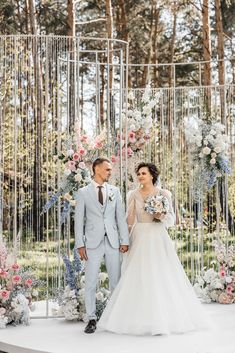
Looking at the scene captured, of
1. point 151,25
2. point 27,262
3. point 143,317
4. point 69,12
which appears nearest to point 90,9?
point 151,25

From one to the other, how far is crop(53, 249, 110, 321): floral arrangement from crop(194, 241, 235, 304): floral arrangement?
1412 millimetres

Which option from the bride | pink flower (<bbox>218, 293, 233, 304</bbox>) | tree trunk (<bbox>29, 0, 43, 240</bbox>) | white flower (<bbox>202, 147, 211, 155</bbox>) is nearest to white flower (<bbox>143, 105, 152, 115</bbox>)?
white flower (<bbox>202, 147, 211, 155</bbox>)

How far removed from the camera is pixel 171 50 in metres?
21.1

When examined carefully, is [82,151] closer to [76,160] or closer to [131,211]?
[76,160]

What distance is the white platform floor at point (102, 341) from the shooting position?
196 inches

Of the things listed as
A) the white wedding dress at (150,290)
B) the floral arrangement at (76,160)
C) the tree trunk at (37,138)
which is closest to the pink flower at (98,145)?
the floral arrangement at (76,160)

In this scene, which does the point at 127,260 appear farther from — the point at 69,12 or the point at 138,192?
the point at 69,12

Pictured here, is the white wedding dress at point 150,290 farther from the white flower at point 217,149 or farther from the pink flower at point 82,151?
the white flower at point 217,149

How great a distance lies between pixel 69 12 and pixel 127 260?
8975 millimetres

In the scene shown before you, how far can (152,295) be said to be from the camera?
18.1 ft

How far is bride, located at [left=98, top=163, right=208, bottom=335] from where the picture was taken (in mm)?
5453

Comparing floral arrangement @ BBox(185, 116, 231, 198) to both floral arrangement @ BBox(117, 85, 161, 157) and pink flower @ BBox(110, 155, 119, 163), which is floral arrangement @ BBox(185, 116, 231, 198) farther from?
pink flower @ BBox(110, 155, 119, 163)

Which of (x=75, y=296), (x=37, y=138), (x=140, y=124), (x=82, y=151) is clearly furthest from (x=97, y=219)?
(x=37, y=138)

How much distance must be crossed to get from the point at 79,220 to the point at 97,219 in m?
0.17
